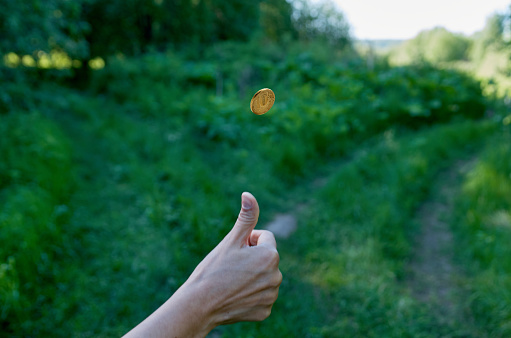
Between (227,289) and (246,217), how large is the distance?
28 centimetres

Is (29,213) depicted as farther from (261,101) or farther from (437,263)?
(437,263)

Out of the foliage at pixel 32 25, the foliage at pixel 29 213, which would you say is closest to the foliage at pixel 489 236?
the foliage at pixel 29 213

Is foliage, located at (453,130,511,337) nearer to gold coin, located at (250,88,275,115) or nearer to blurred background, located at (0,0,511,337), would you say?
blurred background, located at (0,0,511,337)

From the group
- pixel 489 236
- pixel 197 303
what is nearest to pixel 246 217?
pixel 197 303

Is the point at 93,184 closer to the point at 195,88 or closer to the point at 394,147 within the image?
the point at 195,88

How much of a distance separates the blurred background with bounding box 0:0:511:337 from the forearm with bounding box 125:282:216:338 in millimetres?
1840

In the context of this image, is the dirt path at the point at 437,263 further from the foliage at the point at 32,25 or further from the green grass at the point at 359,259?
the foliage at the point at 32,25

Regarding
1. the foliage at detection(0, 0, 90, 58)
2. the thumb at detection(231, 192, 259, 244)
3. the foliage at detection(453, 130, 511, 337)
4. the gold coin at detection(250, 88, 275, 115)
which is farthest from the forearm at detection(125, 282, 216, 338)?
the foliage at detection(0, 0, 90, 58)

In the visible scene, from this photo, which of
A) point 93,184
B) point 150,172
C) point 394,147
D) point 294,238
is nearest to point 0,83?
point 93,184

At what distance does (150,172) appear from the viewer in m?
5.10

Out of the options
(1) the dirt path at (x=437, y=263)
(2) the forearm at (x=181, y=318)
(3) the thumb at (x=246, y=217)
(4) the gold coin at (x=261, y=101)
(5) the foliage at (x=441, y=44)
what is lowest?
(1) the dirt path at (x=437, y=263)

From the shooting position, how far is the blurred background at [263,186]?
3.15 metres

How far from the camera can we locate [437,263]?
3896 millimetres

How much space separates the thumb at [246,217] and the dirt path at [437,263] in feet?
8.74
